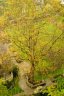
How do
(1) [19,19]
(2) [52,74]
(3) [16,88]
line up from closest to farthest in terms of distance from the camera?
(1) [19,19] → (3) [16,88] → (2) [52,74]

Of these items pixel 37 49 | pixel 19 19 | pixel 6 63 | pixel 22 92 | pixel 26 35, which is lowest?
pixel 22 92

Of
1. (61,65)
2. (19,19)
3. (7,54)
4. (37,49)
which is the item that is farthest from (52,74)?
(19,19)

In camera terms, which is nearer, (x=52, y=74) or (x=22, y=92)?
(x=22, y=92)

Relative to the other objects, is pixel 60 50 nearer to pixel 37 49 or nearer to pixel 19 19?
pixel 37 49

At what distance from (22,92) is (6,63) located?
2.50 metres

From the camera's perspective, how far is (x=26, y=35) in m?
17.4

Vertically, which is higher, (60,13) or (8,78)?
(60,13)

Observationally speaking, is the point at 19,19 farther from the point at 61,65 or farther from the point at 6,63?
the point at 61,65

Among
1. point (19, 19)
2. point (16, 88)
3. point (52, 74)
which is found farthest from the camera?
Answer: point (52, 74)

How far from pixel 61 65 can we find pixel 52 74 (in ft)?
3.28

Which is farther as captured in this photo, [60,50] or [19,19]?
[60,50]

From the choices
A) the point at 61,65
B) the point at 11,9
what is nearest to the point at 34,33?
the point at 11,9

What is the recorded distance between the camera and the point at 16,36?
1744 centimetres

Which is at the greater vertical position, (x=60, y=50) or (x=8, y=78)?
(x=60, y=50)
